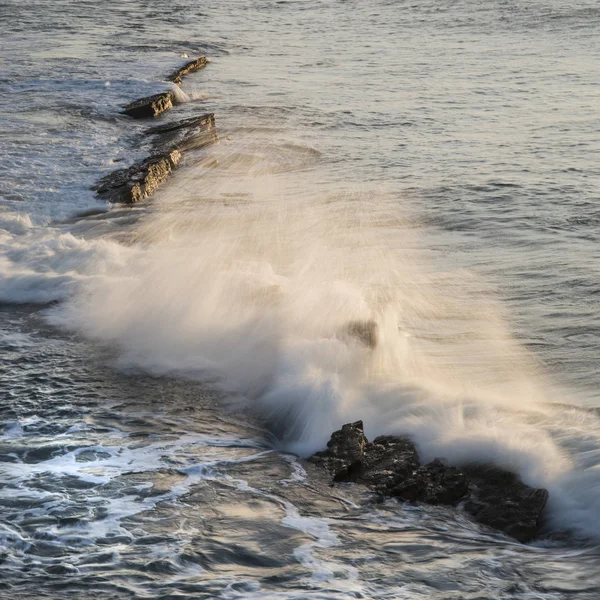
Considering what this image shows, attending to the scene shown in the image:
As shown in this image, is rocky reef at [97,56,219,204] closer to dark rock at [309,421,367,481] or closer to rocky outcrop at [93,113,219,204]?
rocky outcrop at [93,113,219,204]

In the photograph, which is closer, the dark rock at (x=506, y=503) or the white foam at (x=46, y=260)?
the dark rock at (x=506, y=503)

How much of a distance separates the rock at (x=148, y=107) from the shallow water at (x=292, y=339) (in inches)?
14.1

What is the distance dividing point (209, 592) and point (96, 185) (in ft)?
34.2

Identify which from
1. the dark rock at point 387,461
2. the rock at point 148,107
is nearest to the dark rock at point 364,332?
the dark rock at point 387,461

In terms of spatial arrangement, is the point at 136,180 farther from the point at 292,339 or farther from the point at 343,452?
the point at 343,452

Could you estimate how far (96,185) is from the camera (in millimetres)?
14344

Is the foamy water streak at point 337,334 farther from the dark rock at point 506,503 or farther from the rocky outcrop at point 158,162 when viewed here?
the rocky outcrop at point 158,162

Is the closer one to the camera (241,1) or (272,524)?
(272,524)

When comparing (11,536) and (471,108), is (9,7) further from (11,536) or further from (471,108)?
(11,536)

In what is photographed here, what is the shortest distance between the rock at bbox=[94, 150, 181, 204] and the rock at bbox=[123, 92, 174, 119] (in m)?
4.10

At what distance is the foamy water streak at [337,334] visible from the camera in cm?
692

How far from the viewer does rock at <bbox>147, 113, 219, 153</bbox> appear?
17.1 metres

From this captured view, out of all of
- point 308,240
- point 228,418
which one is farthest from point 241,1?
point 228,418

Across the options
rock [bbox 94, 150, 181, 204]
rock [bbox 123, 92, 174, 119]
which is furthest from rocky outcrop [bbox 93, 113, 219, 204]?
rock [bbox 123, 92, 174, 119]
